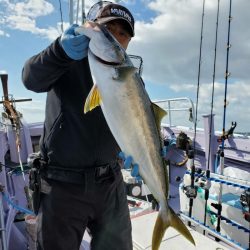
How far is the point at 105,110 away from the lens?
1834 millimetres

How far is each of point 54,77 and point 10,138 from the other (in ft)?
14.4

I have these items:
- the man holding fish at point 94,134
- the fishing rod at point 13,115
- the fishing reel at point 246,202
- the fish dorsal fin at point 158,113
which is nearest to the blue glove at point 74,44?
the man holding fish at point 94,134

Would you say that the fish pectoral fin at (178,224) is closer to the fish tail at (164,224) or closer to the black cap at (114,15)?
the fish tail at (164,224)

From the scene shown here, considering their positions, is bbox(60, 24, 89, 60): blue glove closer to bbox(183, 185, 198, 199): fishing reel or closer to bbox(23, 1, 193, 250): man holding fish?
bbox(23, 1, 193, 250): man holding fish

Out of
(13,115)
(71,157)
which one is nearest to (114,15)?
(71,157)

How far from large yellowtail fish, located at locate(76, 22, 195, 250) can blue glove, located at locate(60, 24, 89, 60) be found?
57 millimetres

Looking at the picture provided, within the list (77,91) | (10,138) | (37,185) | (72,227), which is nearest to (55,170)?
(37,185)

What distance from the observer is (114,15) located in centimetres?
230

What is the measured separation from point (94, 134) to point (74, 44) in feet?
2.22

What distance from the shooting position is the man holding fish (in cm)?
179

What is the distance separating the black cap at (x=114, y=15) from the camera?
2296mm

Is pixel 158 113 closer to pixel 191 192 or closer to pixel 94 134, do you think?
pixel 94 134

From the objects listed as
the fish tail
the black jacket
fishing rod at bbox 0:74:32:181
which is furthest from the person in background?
fishing rod at bbox 0:74:32:181

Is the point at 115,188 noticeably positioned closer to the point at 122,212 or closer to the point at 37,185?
the point at 122,212
